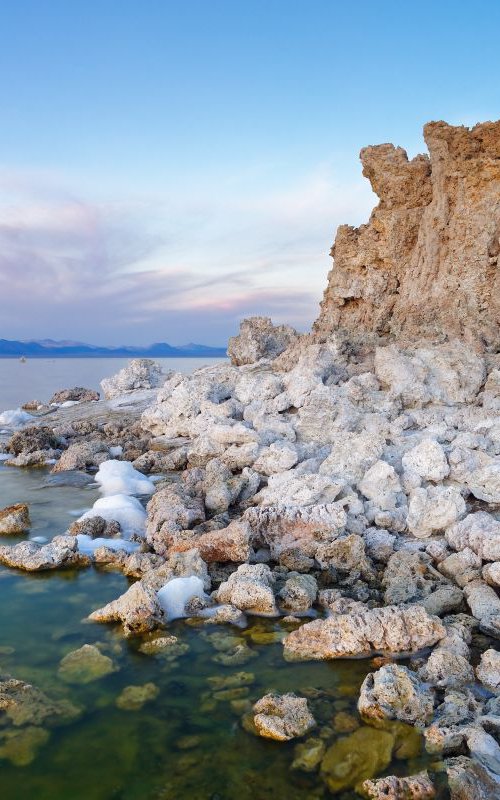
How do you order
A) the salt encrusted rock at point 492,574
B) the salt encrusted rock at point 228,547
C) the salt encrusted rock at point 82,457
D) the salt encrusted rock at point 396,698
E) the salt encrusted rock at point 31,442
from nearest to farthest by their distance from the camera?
the salt encrusted rock at point 396,698
the salt encrusted rock at point 492,574
the salt encrusted rock at point 228,547
the salt encrusted rock at point 82,457
the salt encrusted rock at point 31,442

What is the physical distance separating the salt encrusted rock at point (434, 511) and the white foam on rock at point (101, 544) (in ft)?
16.6

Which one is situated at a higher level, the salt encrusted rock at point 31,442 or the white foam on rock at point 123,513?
the salt encrusted rock at point 31,442

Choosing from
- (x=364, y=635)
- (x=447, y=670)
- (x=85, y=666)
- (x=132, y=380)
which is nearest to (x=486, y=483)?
(x=364, y=635)

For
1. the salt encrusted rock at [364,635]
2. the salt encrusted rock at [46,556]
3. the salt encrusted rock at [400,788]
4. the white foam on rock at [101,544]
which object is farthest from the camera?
the white foam on rock at [101,544]

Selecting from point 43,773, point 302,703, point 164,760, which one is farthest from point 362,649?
point 43,773

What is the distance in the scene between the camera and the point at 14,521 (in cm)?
1165

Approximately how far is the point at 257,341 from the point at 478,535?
17.3 m

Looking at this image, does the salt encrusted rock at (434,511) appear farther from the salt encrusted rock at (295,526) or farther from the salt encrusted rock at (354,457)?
the salt encrusted rock at (354,457)

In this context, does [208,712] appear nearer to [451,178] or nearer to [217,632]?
[217,632]

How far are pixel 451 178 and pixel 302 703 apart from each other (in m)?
18.2

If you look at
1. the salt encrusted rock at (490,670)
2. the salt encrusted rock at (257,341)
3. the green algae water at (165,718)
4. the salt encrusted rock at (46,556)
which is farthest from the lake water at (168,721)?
the salt encrusted rock at (257,341)

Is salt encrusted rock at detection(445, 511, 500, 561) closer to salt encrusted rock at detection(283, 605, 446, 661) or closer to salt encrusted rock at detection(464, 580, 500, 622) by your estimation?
salt encrusted rock at detection(464, 580, 500, 622)

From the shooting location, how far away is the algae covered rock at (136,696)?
6.05 meters

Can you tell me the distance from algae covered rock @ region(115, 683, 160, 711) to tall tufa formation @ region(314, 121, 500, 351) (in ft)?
48.6
